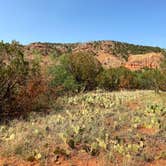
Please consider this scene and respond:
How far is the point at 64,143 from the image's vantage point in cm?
764

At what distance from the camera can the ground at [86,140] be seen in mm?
6875

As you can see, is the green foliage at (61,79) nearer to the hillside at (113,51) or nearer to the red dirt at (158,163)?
the red dirt at (158,163)

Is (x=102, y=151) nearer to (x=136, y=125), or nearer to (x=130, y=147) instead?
(x=130, y=147)

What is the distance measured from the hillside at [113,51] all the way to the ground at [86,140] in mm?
49366

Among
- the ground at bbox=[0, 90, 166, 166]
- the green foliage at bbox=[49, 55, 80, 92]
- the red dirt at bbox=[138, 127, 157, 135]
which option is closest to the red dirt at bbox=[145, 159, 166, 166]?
the ground at bbox=[0, 90, 166, 166]

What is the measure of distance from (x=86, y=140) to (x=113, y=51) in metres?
65.3

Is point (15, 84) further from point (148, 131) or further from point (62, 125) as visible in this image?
point (148, 131)

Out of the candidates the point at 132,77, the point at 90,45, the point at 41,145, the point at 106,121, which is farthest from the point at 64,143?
the point at 90,45

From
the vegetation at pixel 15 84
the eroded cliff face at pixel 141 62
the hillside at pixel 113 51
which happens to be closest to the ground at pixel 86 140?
the vegetation at pixel 15 84

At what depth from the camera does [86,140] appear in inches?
310

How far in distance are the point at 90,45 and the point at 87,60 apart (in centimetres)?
4996

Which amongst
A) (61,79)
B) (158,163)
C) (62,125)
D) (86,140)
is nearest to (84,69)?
(61,79)

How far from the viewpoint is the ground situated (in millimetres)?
6875

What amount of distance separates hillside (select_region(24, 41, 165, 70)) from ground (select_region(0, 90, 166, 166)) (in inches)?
1944
